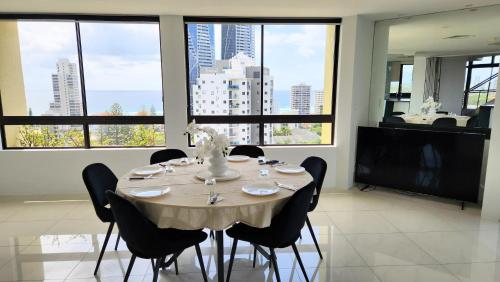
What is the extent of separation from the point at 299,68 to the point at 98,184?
3.47m

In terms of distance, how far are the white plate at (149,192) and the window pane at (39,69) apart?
2947 mm

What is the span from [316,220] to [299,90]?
2.20 m

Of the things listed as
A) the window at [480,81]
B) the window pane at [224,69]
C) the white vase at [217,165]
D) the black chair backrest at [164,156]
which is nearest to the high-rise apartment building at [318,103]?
the window pane at [224,69]

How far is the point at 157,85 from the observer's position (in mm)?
4652

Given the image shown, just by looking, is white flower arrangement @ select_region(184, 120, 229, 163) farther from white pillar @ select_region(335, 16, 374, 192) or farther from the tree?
white pillar @ select_region(335, 16, 374, 192)

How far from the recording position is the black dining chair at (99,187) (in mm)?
2648

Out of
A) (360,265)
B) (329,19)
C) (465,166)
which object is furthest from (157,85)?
(465,166)

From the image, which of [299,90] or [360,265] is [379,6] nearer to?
[299,90]

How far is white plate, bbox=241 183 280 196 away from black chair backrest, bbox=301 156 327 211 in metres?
0.64

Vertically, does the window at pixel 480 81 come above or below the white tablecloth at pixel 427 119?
above

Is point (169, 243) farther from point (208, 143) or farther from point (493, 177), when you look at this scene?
point (493, 177)

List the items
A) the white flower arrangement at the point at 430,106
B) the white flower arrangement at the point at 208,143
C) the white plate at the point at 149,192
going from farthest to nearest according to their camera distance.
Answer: the white flower arrangement at the point at 430,106, the white flower arrangement at the point at 208,143, the white plate at the point at 149,192

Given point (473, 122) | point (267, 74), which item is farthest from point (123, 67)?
point (473, 122)

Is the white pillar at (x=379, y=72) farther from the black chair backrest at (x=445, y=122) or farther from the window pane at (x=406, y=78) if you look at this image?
the black chair backrest at (x=445, y=122)
